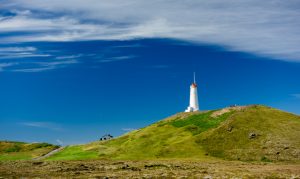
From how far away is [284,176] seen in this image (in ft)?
227

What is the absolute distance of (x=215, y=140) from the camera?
11944cm

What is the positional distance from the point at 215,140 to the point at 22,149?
68432 mm

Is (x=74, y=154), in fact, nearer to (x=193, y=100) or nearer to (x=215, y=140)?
(x=215, y=140)

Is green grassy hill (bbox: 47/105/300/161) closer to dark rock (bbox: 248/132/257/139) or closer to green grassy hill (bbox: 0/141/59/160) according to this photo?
dark rock (bbox: 248/132/257/139)

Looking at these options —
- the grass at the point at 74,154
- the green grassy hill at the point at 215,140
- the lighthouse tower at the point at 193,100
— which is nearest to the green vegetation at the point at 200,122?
the green grassy hill at the point at 215,140

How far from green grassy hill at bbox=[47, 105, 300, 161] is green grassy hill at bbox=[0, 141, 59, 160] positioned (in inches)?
405

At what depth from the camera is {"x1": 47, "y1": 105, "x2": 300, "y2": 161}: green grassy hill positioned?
11100 cm

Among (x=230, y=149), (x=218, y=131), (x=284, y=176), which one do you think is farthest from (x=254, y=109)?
(x=284, y=176)

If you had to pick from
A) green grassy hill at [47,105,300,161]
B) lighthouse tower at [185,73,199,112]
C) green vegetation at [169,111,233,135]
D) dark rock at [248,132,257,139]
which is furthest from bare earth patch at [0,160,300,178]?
lighthouse tower at [185,73,199,112]

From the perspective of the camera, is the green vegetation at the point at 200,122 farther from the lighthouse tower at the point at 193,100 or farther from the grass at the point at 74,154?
the grass at the point at 74,154

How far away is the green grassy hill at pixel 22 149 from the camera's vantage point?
134 meters

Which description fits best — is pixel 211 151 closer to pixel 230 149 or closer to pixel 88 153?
pixel 230 149

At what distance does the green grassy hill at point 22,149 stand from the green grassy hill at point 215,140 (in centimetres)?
1028

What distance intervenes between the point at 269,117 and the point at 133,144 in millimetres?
39672
